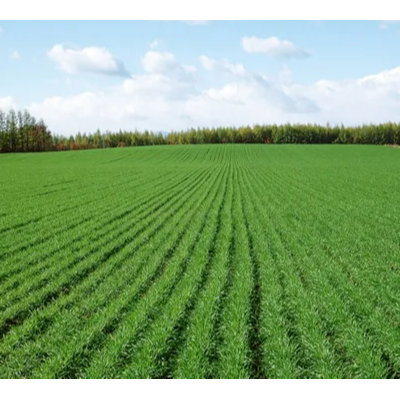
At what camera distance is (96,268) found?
7973 millimetres

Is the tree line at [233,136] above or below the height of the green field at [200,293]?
above

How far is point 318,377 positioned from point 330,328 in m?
1.35

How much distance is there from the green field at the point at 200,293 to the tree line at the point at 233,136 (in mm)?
82907

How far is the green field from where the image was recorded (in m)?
4.37

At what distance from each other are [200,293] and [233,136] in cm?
10527

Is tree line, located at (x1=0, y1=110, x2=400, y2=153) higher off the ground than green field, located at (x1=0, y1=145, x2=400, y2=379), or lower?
higher

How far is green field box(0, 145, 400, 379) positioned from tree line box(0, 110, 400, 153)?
8291cm

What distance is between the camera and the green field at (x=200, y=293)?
4.37m

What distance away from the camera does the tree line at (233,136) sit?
289 ft

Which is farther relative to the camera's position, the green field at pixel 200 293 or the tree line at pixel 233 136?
the tree line at pixel 233 136

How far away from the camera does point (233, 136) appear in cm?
10869

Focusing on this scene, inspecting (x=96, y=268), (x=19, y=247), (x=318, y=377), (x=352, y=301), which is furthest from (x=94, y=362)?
(x=19, y=247)
